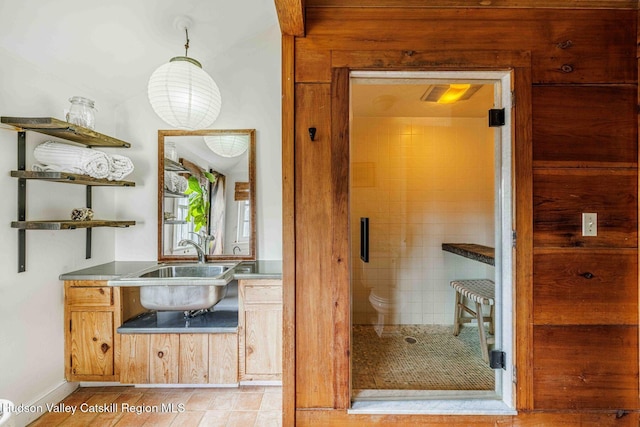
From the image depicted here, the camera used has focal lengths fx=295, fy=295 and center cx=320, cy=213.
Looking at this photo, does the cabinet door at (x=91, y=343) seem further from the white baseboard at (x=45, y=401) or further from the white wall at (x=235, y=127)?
the white wall at (x=235, y=127)

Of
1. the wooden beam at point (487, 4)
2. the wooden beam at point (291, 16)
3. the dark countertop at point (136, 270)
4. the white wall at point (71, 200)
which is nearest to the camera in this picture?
the wooden beam at point (291, 16)

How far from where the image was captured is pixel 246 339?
2.02 meters

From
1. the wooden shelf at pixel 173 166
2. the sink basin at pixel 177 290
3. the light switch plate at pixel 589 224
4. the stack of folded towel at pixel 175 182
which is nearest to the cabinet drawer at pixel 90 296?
the sink basin at pixel 177 290

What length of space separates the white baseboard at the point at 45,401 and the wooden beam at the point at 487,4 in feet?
9.17

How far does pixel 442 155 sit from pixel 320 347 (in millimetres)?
1684

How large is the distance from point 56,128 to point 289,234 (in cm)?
149

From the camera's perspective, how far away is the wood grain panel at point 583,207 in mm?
1552

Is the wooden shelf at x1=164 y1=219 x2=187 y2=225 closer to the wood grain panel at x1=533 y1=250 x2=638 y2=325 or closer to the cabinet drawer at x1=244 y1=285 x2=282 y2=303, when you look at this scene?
the cabinet drawer at x1=244 y1=285 x2=282 y2=303

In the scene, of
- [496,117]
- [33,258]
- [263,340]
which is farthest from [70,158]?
[496,117]

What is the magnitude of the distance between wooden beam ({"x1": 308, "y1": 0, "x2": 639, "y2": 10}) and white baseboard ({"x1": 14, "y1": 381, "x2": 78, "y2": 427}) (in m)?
2.79

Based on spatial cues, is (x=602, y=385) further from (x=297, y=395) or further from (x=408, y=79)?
(x=408, y=79)

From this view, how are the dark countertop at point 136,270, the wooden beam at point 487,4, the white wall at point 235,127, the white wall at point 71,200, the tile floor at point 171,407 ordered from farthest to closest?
the white wall at point 235,127 → the dark countertop at point 136,270 → the tile floor at point 171,407 → the white wall at point 71,200 → the wooden beam at point 487,4

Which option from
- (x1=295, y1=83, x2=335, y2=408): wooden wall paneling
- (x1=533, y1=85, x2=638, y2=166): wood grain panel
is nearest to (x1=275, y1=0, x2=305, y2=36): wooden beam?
(x1=295, y1=83, x2=335, y2=408): wooden wall paneling

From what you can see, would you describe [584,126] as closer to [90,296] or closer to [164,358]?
[164,358]
